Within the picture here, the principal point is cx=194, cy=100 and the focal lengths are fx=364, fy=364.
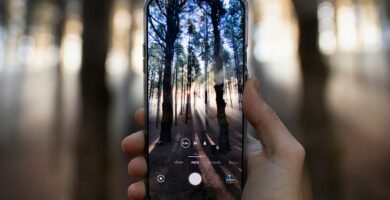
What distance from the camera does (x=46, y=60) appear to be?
0.59 m

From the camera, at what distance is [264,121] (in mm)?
335

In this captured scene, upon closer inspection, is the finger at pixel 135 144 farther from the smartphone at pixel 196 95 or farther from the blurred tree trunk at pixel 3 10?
the blurred tree trunk at pixel 3 10

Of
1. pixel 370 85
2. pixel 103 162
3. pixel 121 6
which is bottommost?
pixel 103 162

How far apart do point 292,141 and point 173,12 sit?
16 centimetres

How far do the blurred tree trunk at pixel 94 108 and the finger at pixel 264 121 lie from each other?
0.97 ft

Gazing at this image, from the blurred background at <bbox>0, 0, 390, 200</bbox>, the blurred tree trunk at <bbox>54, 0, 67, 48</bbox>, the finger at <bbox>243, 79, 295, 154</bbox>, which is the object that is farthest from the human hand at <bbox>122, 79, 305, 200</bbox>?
the blurred tree trunk at <bbox>54, 0, 67, 48</bbox>

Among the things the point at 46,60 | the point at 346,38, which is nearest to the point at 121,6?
the point at 46,60

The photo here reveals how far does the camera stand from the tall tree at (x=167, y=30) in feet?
1.07

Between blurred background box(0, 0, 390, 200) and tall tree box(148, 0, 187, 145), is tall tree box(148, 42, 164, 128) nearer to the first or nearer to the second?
tall tree box(148, 0, 187, 145)

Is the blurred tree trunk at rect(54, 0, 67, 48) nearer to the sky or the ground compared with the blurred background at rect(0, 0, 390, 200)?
nearer to the sky

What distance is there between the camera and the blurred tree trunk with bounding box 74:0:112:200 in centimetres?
55

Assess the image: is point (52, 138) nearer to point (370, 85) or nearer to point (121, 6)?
point (121, 6)

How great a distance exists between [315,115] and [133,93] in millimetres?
280

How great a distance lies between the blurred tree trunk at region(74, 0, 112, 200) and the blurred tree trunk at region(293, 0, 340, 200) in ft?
0.99
